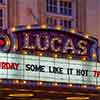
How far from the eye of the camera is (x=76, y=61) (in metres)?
18.2

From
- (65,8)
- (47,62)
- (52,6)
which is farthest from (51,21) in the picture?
A: (47,62)

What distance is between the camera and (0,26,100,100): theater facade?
16906mm

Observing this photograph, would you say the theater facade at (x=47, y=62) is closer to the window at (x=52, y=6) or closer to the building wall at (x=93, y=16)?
the building wall at (x=93, y=16)

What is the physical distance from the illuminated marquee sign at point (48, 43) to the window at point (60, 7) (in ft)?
10.6

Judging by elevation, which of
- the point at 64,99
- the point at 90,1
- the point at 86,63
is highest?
the point at 90,1

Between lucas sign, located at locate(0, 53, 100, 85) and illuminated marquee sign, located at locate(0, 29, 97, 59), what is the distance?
22cm

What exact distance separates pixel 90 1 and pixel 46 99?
3.97 meters

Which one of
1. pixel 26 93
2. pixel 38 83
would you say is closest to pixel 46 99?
pixel 26 93

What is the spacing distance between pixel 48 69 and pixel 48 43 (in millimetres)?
767

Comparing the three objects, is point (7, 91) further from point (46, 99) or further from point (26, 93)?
point (46, 99)

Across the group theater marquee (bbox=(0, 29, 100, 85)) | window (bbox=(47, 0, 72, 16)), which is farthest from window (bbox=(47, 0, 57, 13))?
theater marquee (bbox=(0, 29, 100, 85))

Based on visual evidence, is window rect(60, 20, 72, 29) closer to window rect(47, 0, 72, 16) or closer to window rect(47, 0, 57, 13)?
window rect(47, 0, 72, 16)

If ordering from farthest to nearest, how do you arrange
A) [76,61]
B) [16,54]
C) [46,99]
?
[46,99] < [76,61] < [16,54]

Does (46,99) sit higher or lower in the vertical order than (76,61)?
lower
